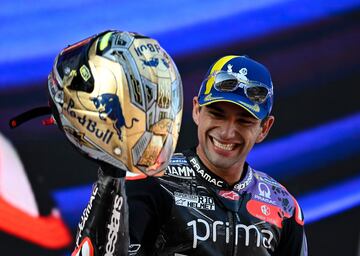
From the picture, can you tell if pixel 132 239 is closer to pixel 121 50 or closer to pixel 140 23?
pixel 121 50

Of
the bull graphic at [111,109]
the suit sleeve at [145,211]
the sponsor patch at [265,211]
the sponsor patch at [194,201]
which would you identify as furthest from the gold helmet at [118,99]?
the sponsor patch at [265,211]

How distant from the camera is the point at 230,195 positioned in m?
1.93

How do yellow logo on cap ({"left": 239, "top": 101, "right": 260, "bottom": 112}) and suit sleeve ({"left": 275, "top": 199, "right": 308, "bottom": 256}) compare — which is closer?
yellow logo on cap ({"left": 239, "top": 101, "right": 260, "bottom": 112})

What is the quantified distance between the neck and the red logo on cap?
0.10ft

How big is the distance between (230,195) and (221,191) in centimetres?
3

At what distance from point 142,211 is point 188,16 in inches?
52.9

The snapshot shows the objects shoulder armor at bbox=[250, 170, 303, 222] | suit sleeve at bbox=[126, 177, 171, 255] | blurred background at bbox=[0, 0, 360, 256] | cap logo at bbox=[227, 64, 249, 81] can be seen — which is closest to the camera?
suit sleeve at bbox=[126, 177, 171, 255]

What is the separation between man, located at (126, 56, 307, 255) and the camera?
1793mm

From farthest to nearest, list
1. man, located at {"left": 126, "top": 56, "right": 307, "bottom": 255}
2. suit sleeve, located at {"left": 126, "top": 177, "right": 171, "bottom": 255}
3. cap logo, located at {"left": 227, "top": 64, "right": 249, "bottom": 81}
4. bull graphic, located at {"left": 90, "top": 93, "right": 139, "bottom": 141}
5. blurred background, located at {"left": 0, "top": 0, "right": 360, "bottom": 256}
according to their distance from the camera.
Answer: blurred background, located at {"left": 0, "top": 0, "right": 360, "bottom": 256}
cap logo, located at {"left": 227, "top": 64, "right": 249, "bottom": 81}
man, located at {"left": 126, "top": 56, "right": 307, "bottom": 255}
suit sleeve, located at {"left": 126, "top": 177, "right": 171, "bottom": 255}
bull graphic, located at {"left": 90, "top": 93, "right": 139, "bottom": 141}

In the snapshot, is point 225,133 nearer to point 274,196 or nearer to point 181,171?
point 181,171

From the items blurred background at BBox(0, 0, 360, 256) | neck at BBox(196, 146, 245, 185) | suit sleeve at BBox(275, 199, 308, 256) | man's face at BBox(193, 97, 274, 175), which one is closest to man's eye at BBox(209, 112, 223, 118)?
man's face at BBox(193, 97, 274, 175)

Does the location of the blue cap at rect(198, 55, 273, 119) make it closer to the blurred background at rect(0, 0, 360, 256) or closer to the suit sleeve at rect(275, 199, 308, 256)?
the suit sleeve at rect(275, 199, 308, 256)

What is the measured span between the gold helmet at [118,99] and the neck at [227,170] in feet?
2.23

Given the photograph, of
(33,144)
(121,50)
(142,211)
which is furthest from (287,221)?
(33,144)
